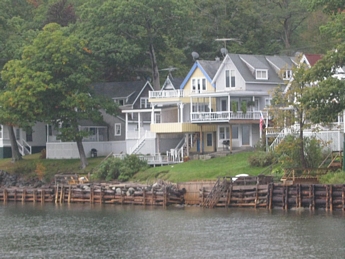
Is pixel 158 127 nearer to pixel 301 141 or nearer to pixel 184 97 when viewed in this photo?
pixel 184 97

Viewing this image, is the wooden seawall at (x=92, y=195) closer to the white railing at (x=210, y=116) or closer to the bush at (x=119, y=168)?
the bush at (x=119, y=168)

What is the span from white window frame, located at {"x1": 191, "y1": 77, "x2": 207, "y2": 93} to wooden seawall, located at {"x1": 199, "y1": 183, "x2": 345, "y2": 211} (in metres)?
21.7

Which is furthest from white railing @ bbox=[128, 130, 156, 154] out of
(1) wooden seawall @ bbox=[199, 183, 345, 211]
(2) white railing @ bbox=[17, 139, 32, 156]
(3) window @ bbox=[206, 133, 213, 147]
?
(1) wooden seawall @ bbox=[199, 183, 345, 211]

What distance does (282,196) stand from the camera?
60438 millimetres

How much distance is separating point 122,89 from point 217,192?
32.9 m

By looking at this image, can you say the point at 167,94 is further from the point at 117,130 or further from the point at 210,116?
the point at 117,130

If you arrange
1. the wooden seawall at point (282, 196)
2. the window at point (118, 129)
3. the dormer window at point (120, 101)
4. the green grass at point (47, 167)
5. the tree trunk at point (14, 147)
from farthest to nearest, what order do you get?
1. the dormer window at point (120, 101)
2. the window at point (118, 129)
3. the tree trunk at point (14, 147)
4. the green grass at point (47, 167)
5. the wooden seawall at point (282, 196)

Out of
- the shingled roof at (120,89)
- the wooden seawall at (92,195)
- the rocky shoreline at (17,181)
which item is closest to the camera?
the wooden seawall at (92,195)

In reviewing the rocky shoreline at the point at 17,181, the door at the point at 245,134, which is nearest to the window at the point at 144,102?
the door at the point at 245,134

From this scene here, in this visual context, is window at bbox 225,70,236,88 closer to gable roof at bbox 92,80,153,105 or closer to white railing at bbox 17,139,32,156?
gable roof at bbox 92,80,153,105

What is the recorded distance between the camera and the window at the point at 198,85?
85.1m

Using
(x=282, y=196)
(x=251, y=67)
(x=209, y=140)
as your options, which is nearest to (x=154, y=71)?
(x=209, y=140)

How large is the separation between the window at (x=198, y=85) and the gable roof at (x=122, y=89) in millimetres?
8226

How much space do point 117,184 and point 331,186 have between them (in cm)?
2034
